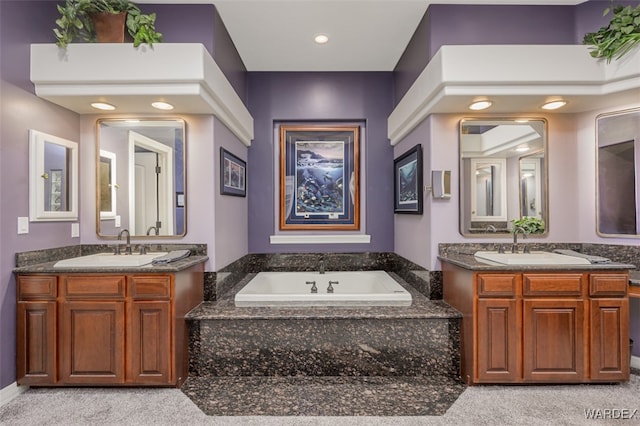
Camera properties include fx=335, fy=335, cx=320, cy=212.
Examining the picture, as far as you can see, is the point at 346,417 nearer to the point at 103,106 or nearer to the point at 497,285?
the point at 497,285

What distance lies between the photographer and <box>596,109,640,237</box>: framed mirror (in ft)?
8.75

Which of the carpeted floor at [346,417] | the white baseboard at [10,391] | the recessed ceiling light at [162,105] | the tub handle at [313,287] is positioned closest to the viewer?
the carpeted floor at [346,417]

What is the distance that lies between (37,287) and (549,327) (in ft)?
11.3

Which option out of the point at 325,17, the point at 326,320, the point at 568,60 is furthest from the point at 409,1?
the point at 326,320

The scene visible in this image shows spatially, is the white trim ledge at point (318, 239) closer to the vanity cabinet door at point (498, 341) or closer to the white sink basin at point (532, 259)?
the white sink basin at point (532, 259)

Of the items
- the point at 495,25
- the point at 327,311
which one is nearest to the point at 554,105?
the point at 495,25

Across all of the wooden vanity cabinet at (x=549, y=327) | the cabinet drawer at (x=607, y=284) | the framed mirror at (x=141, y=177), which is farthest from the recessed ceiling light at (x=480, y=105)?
the framed mirror at (x=141, y=177)

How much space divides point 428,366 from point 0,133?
328 centimetres

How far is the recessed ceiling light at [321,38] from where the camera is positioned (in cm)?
303

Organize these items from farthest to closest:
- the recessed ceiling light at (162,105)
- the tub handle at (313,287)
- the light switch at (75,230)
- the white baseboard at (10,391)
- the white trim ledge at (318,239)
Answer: the white trim ledge at (318,239) → the tub handle at (313,287) → the light switch at (75,230) → the recessed ceiling light at (162,105) → the white baseboard at (10,391)

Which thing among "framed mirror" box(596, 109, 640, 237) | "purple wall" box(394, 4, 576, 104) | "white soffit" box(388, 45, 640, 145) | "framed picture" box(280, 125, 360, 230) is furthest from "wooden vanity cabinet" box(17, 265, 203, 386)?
→ "framed mirror" box(596, 109, 640, 237)

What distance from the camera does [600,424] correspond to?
6.30 ft

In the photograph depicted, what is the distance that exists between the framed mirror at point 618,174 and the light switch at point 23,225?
4.40 metres

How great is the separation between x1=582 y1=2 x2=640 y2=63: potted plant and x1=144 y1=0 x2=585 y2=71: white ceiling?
412 mm
